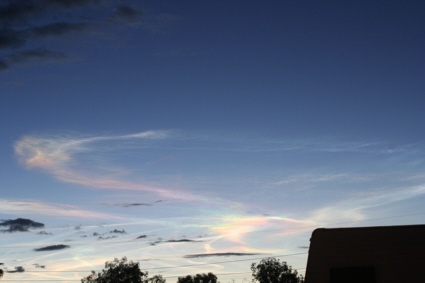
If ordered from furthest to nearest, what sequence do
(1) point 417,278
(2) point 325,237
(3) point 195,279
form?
(3) point 195,279 < (2) point 325,237 < (1) point 417,278

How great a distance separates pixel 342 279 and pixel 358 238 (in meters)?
1.38

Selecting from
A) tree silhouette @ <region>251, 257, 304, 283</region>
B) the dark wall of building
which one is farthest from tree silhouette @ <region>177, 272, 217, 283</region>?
the dark wall of building

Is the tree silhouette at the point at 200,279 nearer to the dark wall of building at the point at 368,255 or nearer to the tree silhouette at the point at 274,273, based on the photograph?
the tree silhouette at the point at 274,273

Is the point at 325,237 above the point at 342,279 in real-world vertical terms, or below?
above

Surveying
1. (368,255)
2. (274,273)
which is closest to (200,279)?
(274,273)

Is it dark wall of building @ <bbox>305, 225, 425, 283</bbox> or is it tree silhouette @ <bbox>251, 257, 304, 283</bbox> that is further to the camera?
tree silhouette @ <bbox>251, 257, 304, 283</bbox>

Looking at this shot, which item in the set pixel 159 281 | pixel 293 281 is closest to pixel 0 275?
pixel 159 281

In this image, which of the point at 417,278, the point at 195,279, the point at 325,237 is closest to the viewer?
the point at 417,278

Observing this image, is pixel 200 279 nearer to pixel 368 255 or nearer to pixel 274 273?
pixel 274 273

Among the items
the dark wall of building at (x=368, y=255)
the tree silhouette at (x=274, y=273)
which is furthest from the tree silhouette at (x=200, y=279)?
the dark wall of building at (x=368, y=255)

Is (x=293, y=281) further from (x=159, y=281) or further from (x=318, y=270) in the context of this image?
(x=318, y=270)

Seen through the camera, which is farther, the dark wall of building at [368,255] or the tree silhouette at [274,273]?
the tree silhouette at [274,273]

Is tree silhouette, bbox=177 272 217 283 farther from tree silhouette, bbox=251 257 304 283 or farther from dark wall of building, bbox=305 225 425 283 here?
dark wall of building, bbox=305 225 425 283

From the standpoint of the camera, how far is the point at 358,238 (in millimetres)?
14352
